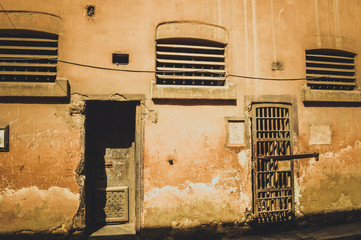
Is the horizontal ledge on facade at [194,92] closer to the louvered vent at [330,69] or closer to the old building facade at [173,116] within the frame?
the old building facade at [173,116]

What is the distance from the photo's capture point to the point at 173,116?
4234 mm

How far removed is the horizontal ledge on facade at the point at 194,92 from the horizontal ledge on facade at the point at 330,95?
1.64m

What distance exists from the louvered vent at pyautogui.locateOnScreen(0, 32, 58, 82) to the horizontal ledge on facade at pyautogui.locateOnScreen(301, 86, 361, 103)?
16.6ft

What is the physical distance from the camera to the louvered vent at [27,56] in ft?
13.0

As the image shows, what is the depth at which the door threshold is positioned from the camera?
403cm

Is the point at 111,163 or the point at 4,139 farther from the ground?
the point at 4,139

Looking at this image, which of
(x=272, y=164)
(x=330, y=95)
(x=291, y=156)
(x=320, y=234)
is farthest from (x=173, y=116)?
(x=320, y=234)

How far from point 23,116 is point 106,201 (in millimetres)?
2201

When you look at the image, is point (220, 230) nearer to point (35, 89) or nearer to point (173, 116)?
point (173, 116)

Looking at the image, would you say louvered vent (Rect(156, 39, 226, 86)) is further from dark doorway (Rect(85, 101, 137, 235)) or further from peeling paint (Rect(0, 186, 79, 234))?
peeling paint (Rect(0, 186, 79, 234))

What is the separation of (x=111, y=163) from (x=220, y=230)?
2531mm

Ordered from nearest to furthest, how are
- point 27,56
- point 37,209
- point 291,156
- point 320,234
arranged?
point 37,209 < point 27,56 < point 320,234 < point 291,156

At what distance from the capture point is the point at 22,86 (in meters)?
3.84

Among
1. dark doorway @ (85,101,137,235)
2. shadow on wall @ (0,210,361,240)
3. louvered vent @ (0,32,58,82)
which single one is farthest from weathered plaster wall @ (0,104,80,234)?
louvered vent @ (0,32,58,82)
